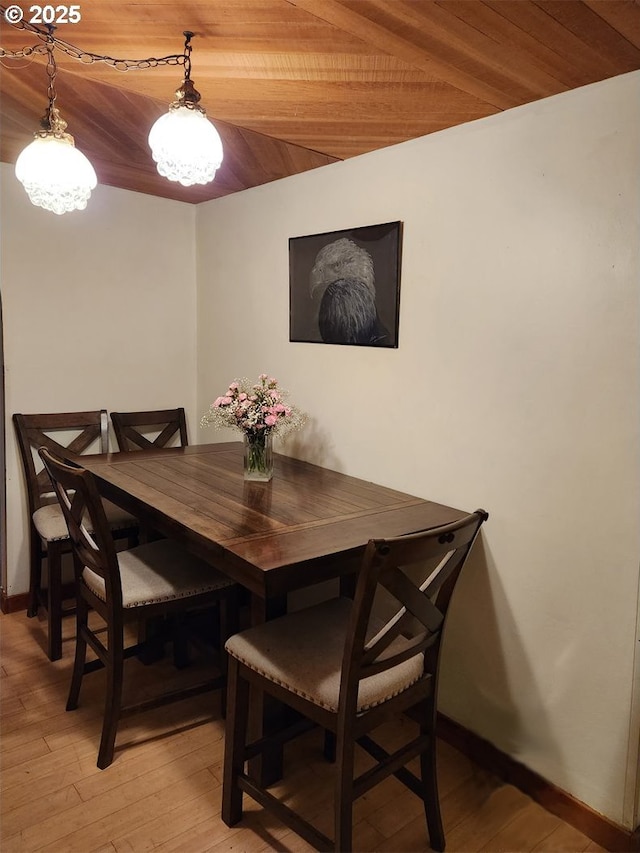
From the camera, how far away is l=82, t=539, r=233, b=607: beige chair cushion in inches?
78.7

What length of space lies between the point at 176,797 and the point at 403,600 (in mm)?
1070

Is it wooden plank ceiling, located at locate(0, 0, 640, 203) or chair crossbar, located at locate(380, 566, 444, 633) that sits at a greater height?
wooden plank ceiling, located at locate(0, 0, 640, 203)

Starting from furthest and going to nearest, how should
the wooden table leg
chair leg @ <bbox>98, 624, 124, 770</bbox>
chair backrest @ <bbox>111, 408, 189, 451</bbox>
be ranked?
chair backrest @ <bbox>111, 408, 189, 451</bbox> → chair leg @ <bbox>98, 624, 124, 770</bbox> → the wooden table leg

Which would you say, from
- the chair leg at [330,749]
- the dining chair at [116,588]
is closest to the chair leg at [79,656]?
the dining chair at [116,588]

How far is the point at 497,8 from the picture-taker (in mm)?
1278

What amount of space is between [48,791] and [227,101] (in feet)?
7.53

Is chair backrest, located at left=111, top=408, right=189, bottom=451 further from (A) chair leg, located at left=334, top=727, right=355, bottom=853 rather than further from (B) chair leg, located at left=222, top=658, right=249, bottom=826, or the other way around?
(A) chair leg, located at left=334, top=727, right=355, bottom=853

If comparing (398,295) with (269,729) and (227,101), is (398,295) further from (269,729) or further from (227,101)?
(269,729)

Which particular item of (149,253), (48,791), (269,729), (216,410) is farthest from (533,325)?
(149,253)

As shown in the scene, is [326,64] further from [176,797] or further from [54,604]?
[54,604]

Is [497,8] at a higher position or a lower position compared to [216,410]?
higher

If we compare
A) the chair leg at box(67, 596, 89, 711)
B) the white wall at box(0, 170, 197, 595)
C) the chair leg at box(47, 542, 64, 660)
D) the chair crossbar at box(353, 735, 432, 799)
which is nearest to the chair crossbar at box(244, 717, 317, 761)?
the chair crossbar at box(353, 735, 432, 799)

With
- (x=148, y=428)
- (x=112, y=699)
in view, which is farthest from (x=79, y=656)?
(x=148, y=428)

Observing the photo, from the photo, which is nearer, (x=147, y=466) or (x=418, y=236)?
(x=418, y=236)
